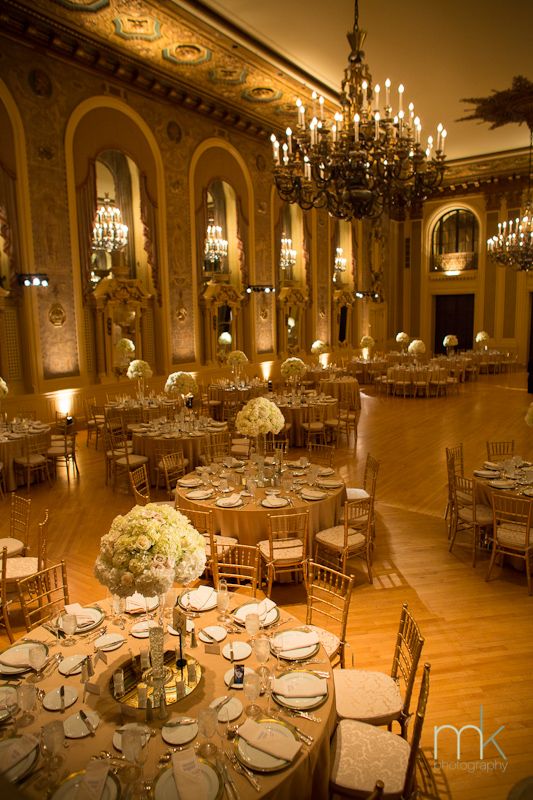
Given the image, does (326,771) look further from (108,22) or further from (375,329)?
(375,329)

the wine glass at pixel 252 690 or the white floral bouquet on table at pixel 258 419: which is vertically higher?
the white floral bouquet on table at pixel 258 419

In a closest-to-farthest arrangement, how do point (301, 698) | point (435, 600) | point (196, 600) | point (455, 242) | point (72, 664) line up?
point (301, 698) → point (72, 664) → point (196, 600) → point (435, 600) → point (455, 242)

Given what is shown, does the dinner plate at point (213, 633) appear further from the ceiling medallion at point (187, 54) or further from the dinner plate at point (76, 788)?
the ceiling medallion at point (187, 54)

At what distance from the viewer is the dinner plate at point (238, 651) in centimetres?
279

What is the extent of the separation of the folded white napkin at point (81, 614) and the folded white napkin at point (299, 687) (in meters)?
1.15

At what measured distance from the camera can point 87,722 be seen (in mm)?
2324

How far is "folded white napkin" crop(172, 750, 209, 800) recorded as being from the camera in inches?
78.4

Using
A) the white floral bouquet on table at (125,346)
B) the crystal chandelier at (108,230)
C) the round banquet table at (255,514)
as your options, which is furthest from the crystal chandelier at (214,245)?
the round banquet table at (255,514)

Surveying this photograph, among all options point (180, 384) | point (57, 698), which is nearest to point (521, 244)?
point (180, 384)

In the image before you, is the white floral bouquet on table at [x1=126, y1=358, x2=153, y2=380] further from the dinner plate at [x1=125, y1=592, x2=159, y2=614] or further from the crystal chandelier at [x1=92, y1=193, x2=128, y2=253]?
the dinner plate at [x1=125, y1=592, x2=159, y2=614]

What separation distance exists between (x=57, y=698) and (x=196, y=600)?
1.01 meters

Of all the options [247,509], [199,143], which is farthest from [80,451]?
[199,143]

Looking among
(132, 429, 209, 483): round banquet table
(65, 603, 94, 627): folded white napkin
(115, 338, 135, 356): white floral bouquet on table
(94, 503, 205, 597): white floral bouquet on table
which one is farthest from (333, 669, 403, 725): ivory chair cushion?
(115, 338, 135, 356): white floral bouquet on table

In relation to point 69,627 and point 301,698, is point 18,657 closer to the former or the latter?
point 69,627
